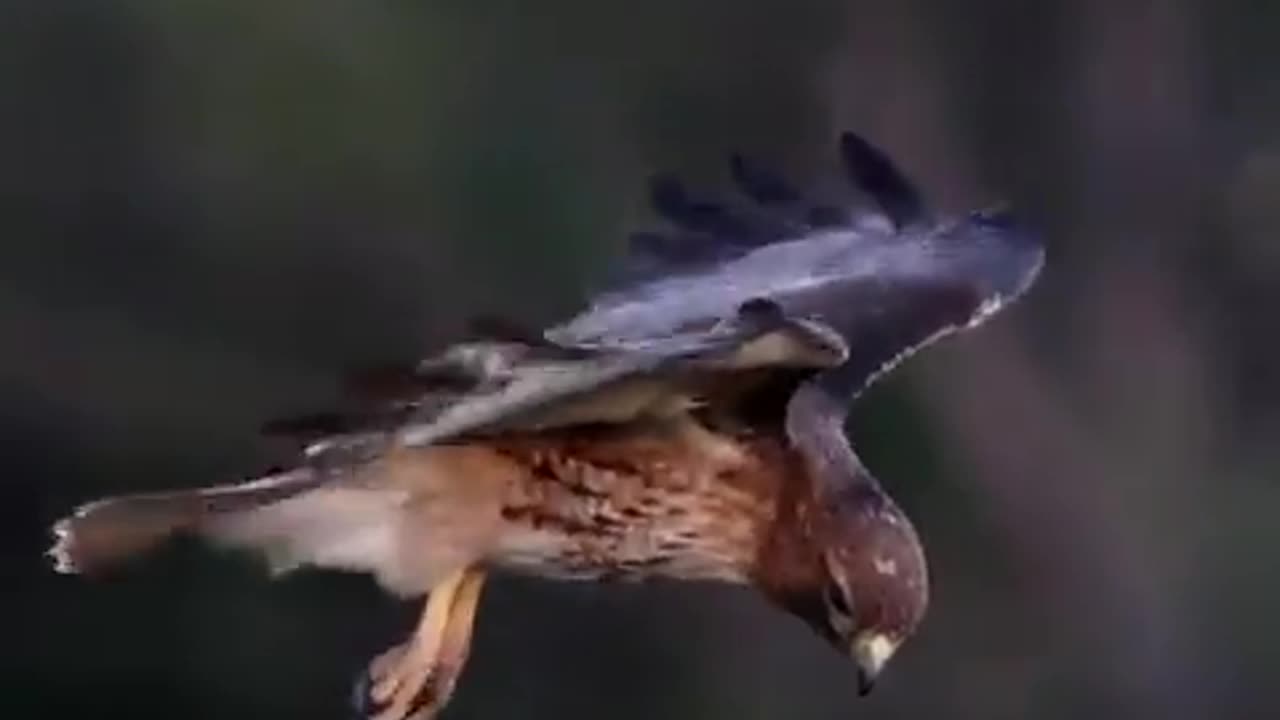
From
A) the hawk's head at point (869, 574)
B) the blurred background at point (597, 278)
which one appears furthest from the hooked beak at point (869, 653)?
the blurred background at point (597, 278)

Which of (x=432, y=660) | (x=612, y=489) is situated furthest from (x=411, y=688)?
(x=612, y=489)

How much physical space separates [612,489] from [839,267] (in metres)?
0.27

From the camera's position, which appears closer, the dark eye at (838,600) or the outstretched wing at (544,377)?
the outstretched wing at (544,377)

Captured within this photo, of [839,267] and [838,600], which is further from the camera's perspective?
[839,267]

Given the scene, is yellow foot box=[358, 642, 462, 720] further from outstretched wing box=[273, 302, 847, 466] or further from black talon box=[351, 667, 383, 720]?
outstretched wing box=[273, 302, 847, 466]

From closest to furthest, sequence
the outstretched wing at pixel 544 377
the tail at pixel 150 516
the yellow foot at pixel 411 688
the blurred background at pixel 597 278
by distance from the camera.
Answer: the outstretched wing at pixel 544 377 → the tail at pixel 150 516 → the yellow foot at pixel 411 688 → the blurred background at pixel 597 278

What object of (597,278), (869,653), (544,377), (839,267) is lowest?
(869,653)

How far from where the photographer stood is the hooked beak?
1.17 metres

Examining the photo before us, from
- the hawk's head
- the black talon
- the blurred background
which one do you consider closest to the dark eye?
the hawk's head

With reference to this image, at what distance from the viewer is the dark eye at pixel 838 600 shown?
3.92ft

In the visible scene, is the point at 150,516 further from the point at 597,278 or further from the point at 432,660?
the point at 597,278

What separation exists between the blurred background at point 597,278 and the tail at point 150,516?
1.70 feet

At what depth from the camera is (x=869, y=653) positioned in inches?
46.3

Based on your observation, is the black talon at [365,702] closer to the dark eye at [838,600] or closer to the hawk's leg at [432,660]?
the hawk's leg at [432,660]
